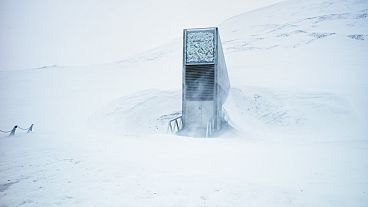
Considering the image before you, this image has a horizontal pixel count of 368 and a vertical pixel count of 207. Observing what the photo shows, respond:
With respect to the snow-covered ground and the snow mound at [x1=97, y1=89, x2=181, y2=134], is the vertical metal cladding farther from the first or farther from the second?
the snow mound at [x1=97, y1=89, x2=181, y2=134]

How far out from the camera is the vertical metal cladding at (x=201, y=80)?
1463 cm

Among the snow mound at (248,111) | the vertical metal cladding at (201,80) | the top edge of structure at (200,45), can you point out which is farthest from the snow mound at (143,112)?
the top edge of structure at (200,45)

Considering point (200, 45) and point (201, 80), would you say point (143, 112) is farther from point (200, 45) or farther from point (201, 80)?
point (200, 45)

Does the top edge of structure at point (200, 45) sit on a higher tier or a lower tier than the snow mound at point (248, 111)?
higher

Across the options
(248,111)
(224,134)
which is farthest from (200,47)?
(248,111)

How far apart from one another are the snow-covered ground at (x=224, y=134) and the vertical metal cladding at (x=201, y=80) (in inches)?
67.2

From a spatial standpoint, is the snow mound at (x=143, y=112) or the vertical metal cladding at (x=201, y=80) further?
the snow mound at (x=143, y=112)

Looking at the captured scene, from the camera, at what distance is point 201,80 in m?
14.9

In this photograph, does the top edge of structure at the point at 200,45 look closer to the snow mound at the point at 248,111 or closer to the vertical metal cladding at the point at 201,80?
the vertical metal cladding at the point at 201,80

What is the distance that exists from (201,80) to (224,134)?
334 cm

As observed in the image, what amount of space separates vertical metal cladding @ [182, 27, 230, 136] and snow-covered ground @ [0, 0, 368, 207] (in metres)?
1.71

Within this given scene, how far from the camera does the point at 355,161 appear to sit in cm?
695

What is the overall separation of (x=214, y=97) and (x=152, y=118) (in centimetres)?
605

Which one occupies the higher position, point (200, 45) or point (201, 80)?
point (200, 45)
